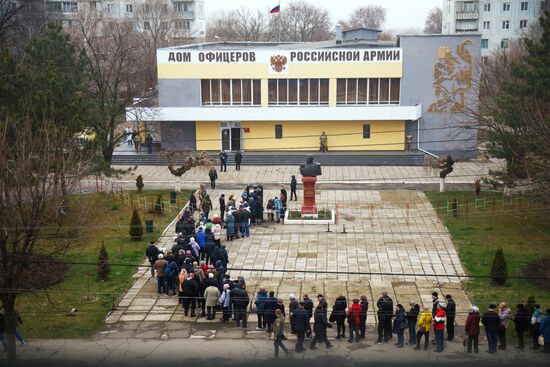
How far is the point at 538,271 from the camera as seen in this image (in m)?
22.7

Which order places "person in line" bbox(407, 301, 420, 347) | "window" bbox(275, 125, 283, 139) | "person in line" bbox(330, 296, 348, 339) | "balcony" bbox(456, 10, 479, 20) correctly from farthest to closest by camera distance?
"balcony" bbox(456, 10, 479, 20), "window" bbox(275, 125, 283, 139), "person in line" bbox(330, 296, 348, 339), "person in line" bbox(407, 301, 420, 347)

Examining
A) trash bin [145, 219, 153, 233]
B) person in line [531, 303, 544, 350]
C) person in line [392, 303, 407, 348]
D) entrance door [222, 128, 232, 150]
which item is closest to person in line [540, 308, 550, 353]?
person in line [531, 303, 544, 350]

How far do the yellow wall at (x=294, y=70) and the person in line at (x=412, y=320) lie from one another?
29989mm

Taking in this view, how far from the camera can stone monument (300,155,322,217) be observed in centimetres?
2972

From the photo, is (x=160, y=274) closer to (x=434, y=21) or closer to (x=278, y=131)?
(x=278, y=131)

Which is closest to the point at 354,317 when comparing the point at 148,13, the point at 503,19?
the point at 503,19

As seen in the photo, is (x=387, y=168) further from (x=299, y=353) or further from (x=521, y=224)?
(x=299, y=353)

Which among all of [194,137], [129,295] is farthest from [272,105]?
[129,295]

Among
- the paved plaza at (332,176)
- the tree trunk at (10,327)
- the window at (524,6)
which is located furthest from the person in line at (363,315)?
the window at (524,6)

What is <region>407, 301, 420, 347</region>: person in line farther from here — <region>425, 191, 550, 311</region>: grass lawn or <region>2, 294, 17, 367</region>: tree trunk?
<region>2, 294, 17, 367</region>: tree trunk

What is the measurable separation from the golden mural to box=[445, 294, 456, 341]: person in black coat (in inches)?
1151

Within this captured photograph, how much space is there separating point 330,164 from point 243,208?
16501 mm

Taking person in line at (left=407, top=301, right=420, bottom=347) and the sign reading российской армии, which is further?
the sign reading российской армии

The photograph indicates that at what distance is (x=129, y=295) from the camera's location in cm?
2128
